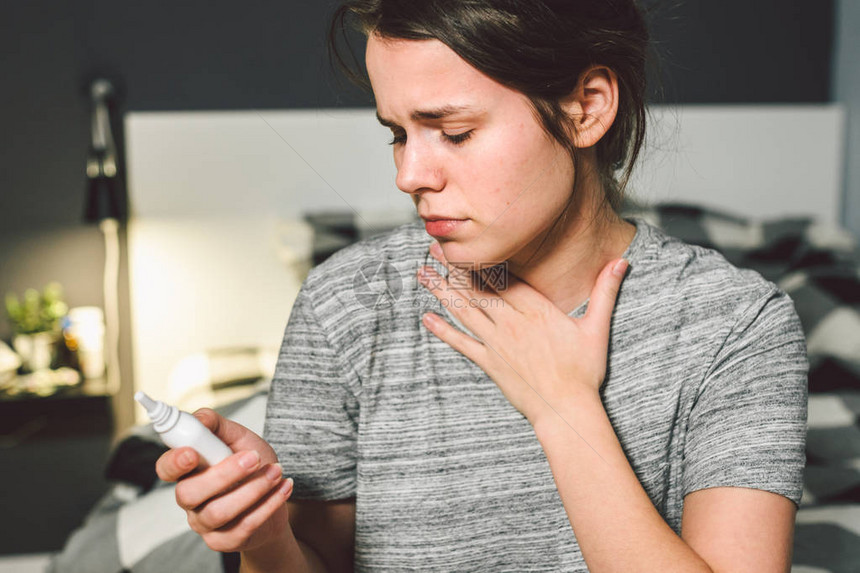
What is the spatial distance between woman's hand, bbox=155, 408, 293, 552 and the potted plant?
144cm

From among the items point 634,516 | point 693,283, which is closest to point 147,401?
point 634,516

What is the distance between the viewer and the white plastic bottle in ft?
1.73

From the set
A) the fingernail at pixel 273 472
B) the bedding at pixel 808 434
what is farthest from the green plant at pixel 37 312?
the fingernail at pixel 273 472

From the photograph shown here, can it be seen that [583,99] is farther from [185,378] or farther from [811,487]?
[185,378]

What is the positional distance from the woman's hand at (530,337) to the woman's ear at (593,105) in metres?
0.15

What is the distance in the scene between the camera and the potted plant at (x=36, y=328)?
1790 mm

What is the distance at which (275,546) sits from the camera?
637 millimetres

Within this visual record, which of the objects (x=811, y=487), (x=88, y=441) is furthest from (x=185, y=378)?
(x=811, y=487)

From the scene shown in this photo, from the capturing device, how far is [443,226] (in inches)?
27.7

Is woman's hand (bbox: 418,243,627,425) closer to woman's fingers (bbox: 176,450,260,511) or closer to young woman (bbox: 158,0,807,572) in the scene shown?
young woman (bbox: 158,0,807,572)

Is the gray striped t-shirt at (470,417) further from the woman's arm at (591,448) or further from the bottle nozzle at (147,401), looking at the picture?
the bottle nozzle at (147,401)

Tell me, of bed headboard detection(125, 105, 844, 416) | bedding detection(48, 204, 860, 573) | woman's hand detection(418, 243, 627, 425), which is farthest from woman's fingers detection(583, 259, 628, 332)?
bed headboard detection(125, 105, 844, 416)

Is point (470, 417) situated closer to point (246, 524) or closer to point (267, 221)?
point (246, 524)

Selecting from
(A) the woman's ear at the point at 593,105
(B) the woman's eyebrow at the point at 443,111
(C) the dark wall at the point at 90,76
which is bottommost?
(B) the woman's eyebrow at the point at 443,111
